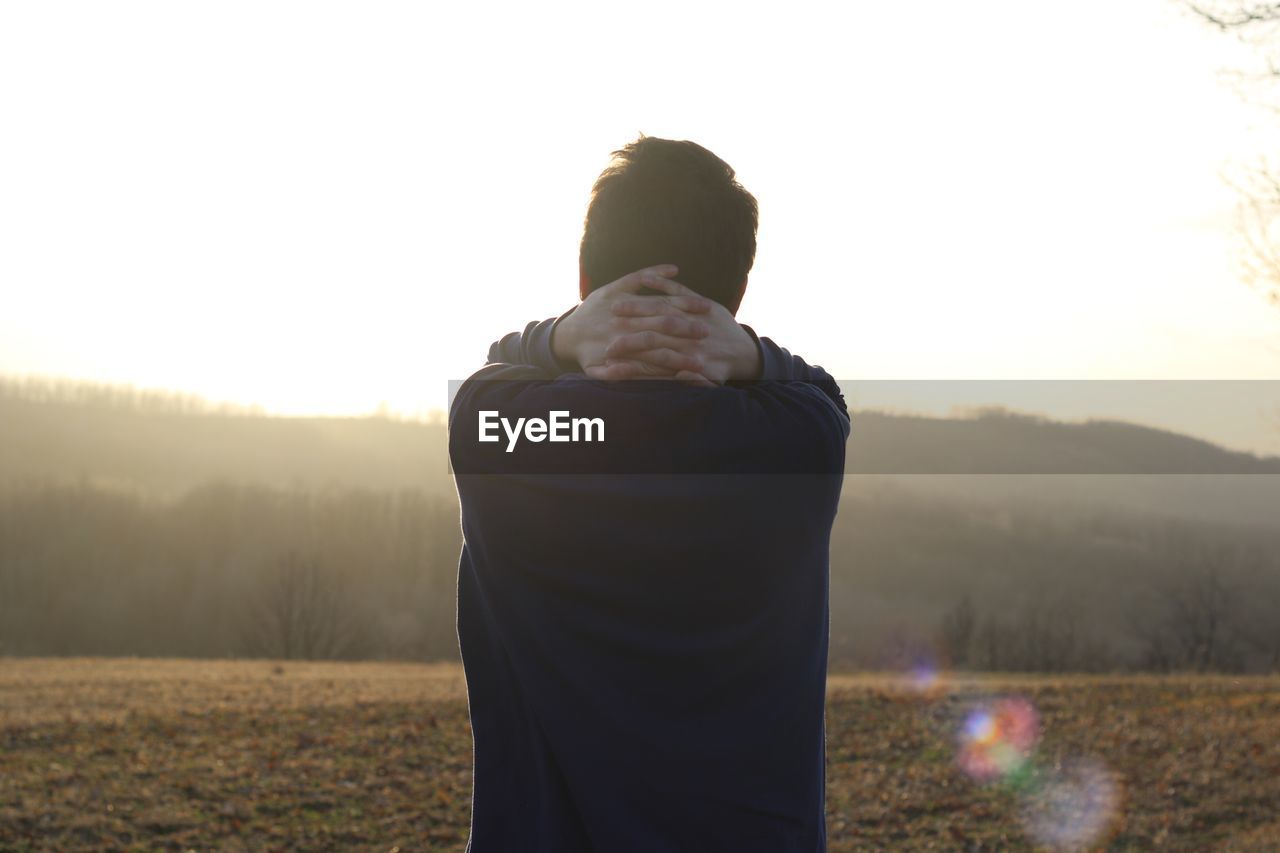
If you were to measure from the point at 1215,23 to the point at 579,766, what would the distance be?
11.9 m

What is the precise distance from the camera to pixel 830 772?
30.7 ft

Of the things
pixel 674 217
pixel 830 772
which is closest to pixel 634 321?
pixel 674 217

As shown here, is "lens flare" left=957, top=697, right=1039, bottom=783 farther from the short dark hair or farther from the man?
the short dark hair

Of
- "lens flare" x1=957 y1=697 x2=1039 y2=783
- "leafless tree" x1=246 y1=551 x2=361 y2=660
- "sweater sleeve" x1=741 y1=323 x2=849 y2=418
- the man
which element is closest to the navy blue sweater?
the man

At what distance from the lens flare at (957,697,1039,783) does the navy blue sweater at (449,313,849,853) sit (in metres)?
8.35

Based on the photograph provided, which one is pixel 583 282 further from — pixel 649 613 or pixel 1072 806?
pixel 1072 806

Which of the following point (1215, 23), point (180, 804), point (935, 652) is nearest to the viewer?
point (180, 804)

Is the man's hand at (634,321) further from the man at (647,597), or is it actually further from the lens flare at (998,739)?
the lens flare at (998,739)

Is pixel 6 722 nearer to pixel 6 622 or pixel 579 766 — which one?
pixel 579 766

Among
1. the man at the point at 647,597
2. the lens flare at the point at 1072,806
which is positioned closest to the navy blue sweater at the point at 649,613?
the man at the point at 647,597

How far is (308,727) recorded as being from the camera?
10805 mm

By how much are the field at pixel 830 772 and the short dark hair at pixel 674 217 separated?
6.88 metres

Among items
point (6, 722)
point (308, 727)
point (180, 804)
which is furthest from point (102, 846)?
point (6, 722)

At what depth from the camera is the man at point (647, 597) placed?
1.55m
